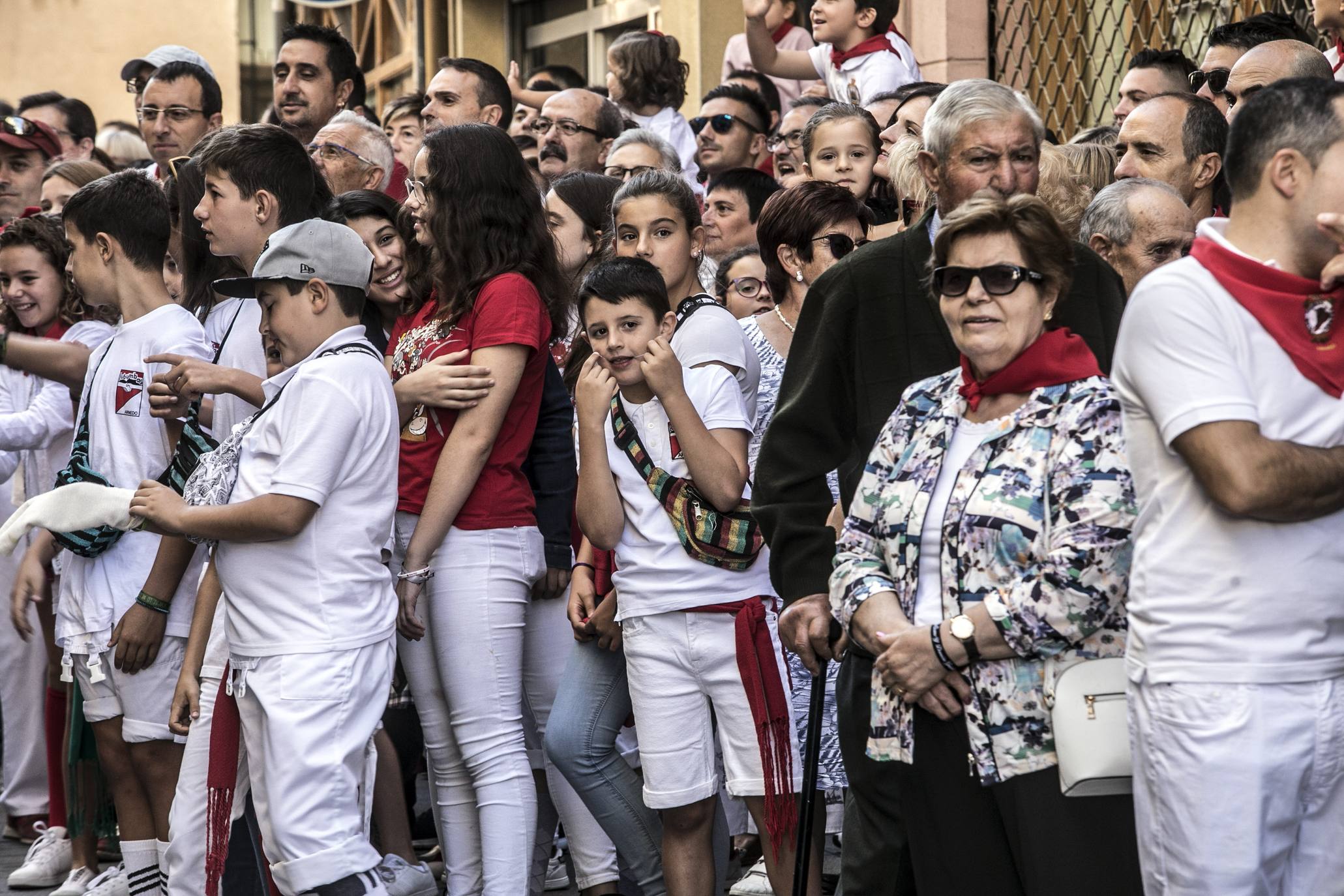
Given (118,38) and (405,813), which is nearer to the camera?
(405,813)

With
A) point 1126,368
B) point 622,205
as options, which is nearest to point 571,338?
point 622,205

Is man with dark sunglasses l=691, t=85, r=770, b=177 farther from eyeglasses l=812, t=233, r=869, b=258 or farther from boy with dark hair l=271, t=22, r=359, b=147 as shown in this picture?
eyeglasses l=812, t=233, r=869, b=258

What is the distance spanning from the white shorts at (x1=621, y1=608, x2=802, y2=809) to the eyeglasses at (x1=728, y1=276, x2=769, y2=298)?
1.86 meters

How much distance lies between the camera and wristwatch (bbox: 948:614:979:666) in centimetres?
329

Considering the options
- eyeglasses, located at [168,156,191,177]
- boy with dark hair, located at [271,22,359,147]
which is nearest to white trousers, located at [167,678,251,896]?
eyeglasses, located at [168,156,191,177]

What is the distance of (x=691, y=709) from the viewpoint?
466cm

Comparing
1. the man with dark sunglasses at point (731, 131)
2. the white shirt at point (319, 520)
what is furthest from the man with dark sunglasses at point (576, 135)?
the white shirt at point (319, 520)

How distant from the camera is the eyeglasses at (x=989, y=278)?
3.43 m

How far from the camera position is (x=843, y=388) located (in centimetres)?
404

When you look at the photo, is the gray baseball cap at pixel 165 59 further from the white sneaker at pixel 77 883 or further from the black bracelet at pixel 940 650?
the black bracelet at pixel 940 650

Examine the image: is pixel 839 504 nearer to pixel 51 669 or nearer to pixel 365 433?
pixel 365 433

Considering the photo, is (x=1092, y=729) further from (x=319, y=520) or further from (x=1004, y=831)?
(x=319, y=520)

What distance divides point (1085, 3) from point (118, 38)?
751 inches

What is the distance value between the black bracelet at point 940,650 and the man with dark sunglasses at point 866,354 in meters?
0.44
